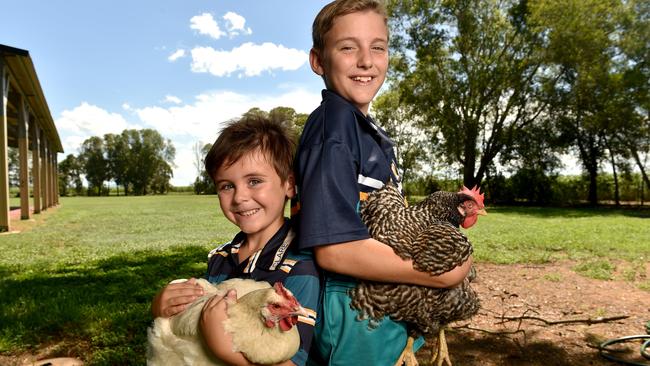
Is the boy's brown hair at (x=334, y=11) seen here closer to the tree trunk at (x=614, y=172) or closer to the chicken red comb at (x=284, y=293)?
the chicken red comb at (x=284, y=293)

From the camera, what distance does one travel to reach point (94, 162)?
8006 cm

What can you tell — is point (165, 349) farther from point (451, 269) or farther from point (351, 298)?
point (451, 269)

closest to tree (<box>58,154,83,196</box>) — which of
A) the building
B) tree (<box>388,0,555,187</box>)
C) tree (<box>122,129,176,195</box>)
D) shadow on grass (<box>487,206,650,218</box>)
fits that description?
tree (<box>122,129,176,195</box>)

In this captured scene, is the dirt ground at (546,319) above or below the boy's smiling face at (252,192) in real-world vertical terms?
below

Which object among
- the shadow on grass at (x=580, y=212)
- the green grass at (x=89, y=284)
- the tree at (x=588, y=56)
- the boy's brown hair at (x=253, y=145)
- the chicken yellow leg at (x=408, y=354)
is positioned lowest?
the shadow on grass at (x=580, y=212)

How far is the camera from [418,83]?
961 inches

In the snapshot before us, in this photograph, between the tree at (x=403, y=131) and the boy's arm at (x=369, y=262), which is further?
the tree at (x=403, y=131)

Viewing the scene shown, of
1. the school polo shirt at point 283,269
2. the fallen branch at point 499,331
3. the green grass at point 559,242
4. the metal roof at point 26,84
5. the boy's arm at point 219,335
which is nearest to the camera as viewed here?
the boy's arm at point 219,335

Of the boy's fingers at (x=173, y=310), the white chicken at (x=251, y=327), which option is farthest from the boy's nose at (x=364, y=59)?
the boy's fingers at (x=173, y=310)

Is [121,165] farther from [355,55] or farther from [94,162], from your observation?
[355,55]

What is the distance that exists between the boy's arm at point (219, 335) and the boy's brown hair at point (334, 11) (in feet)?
3.63

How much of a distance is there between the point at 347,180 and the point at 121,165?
87805 millimetres

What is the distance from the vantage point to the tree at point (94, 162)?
79188 mm

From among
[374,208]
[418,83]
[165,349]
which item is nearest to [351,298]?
[374,208]
